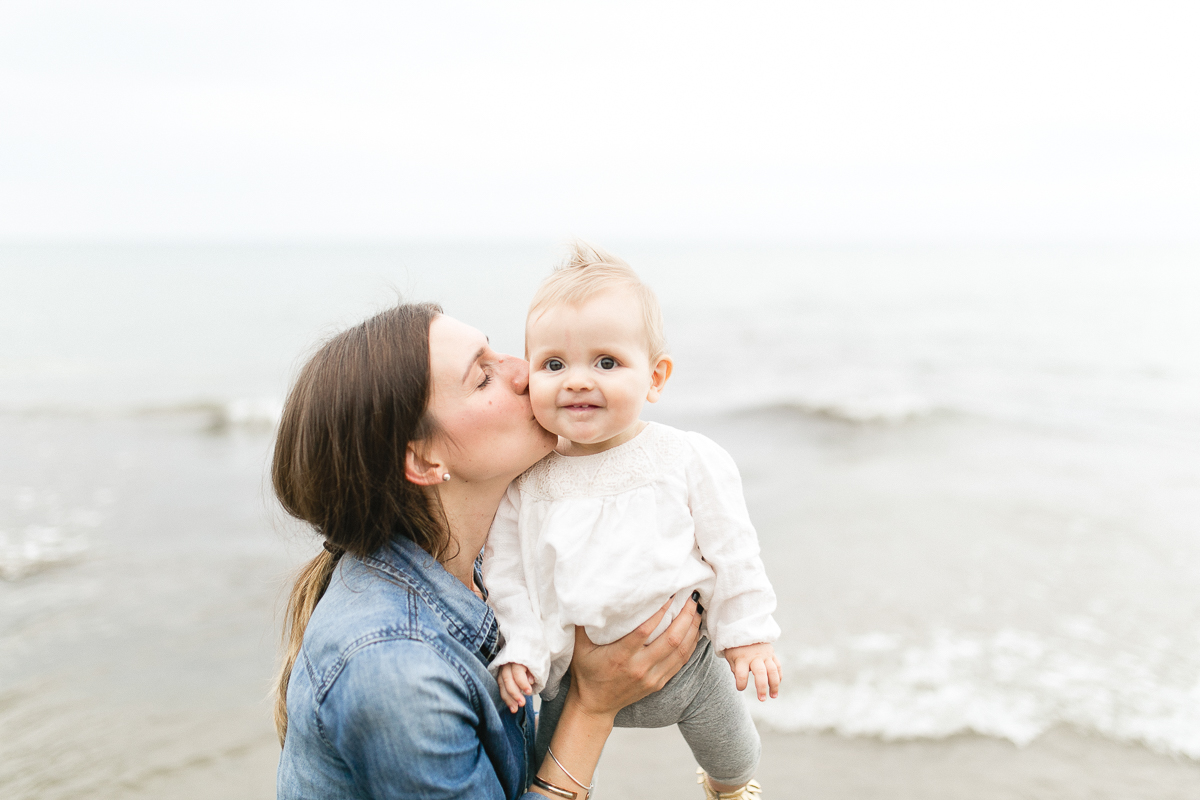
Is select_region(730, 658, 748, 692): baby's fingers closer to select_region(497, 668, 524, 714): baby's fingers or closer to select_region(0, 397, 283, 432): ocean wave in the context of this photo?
select_region(497, 668, 524, 714): baby's fingers

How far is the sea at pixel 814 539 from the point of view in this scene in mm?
4281

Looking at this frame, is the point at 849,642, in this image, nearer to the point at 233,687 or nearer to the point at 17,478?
the point at 233,687

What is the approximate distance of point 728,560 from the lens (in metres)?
2.21

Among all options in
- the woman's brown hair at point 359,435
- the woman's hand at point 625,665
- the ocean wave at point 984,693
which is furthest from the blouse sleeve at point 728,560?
the ocean wave at point 984,693

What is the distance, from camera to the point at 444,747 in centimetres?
161

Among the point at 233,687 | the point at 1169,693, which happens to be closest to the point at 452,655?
the point at 233,687

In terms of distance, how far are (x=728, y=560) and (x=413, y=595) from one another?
33.8 inches

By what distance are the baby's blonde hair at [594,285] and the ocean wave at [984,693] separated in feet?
9.35

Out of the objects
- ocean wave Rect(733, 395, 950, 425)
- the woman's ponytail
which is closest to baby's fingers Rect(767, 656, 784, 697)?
the woman's ponytail

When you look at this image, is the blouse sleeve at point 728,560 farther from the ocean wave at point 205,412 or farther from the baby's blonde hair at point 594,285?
the ocean wave at point 205,412

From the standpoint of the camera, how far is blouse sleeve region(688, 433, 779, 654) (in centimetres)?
219

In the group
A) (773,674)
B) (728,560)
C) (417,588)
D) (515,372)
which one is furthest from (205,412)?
(773,674)

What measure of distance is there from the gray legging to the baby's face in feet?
2.43

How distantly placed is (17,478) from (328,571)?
8.47 m
